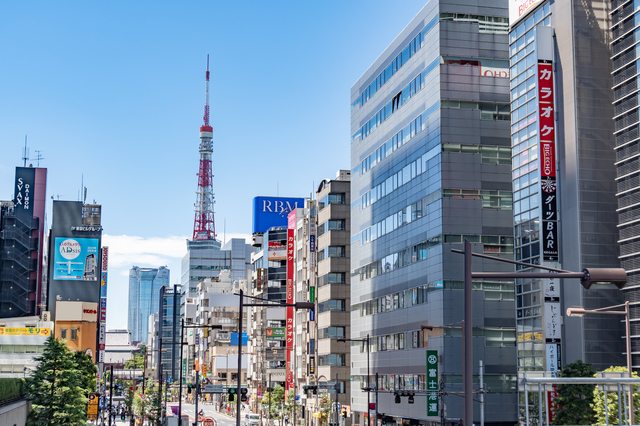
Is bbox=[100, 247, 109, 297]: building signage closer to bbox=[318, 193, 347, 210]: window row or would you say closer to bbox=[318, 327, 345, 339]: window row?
bbox=[318, 193, 347, 210]: window row

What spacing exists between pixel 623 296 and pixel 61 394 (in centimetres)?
4554

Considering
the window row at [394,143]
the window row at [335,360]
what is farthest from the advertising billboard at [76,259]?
the window row at [394,143]

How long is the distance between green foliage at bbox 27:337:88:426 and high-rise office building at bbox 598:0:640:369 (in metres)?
44.4

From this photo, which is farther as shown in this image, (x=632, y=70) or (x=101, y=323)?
(x=101, y=323)

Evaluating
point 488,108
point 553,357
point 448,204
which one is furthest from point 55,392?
point 488,108

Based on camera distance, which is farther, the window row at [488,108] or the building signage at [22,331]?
the building signage at [22,331]

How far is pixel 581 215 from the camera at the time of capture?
61312 millimetres

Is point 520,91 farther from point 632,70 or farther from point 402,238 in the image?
point 402,238

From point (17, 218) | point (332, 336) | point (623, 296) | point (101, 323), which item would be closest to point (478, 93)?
point (623, 296)

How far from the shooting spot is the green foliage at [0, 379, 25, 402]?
179 ft

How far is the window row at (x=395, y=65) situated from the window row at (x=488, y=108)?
846cm

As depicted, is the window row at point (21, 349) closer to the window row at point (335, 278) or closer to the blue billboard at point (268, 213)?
the window row at point (335, 278)

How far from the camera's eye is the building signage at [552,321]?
6194 centimetres

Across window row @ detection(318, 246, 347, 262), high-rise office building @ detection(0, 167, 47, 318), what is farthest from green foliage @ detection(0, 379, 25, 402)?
high-rise office building @ detection(0, 167, 47, 318)
